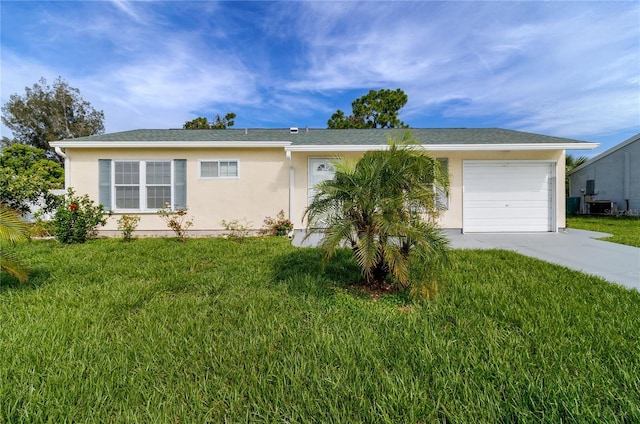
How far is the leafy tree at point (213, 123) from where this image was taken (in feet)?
89.5

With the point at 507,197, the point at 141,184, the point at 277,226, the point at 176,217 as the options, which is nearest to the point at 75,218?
the point at 141,184

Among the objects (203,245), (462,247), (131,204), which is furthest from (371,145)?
(131,204)

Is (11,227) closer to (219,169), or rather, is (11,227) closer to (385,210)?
(385,210)

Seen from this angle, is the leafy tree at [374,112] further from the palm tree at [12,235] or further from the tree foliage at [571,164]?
the palm tree at [12,235]

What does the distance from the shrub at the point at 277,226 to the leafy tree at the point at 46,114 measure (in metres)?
29.2

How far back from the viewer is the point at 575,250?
669 centimetres

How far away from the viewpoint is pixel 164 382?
215 centimetres

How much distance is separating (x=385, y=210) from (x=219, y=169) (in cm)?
753

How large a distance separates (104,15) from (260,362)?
11.2m

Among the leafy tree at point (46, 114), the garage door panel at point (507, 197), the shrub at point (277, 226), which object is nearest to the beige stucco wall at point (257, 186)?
the shrub at point (277, 226)

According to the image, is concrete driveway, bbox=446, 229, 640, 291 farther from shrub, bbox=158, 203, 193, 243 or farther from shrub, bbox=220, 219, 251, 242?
shrub, bbox=158, 203, 193, 243

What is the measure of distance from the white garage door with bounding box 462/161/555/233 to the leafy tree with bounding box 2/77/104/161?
115 feet

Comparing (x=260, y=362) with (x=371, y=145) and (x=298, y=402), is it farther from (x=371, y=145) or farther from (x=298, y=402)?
(x=371, y=145)

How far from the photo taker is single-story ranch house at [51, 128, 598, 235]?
9102 millimetres
